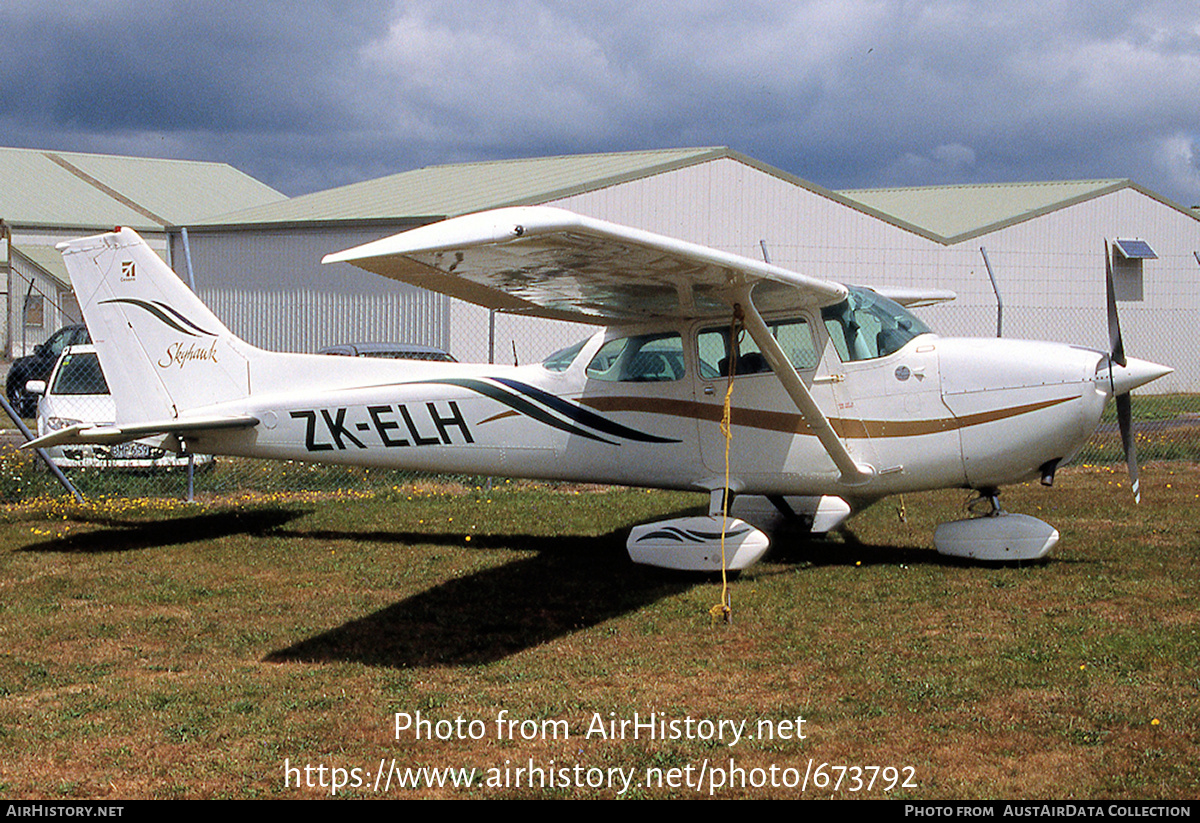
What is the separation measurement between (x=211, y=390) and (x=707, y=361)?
4.45m

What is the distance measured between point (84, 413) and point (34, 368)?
9744 mm

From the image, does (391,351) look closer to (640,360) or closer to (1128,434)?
(640,360)

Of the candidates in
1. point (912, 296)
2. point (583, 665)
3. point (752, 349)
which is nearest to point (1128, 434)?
point (752, 349)

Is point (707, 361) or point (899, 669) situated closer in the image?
point (899, 669)

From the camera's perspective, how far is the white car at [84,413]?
12.1 metres

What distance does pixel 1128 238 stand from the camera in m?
31.2

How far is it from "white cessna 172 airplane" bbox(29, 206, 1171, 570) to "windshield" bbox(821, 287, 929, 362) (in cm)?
1

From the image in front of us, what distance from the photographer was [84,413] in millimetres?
12883

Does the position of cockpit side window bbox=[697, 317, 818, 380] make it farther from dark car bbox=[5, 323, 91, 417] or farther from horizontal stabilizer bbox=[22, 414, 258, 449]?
dark car bbox=[5, 323, 91, 417]

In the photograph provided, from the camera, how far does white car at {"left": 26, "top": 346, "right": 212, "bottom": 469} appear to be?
12078 mm

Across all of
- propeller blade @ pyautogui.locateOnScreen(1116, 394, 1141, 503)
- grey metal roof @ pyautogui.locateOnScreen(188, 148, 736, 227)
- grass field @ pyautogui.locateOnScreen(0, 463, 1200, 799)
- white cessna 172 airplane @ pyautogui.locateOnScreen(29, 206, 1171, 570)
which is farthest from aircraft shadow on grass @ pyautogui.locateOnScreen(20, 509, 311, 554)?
grey metal roof @ pyautogui.locateOnScreen(188, 148, 736, 227)

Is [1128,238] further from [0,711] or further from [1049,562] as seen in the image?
[0,711]

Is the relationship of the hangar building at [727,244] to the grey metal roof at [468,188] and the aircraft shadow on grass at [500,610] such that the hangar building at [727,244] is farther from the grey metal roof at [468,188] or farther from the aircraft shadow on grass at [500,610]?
the aircraft shadow on grass at [500,610]
